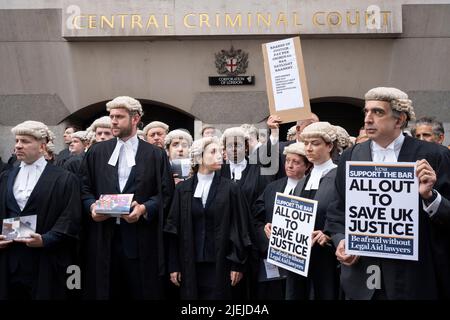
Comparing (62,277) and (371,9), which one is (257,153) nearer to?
(62,277)

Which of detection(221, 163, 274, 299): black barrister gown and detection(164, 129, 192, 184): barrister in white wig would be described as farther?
detection(164, 129, 192, 184): barrister in white wig

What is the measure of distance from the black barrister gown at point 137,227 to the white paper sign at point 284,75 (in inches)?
70.8

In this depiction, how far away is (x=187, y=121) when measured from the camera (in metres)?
13.9

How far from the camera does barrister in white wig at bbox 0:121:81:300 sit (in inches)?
202

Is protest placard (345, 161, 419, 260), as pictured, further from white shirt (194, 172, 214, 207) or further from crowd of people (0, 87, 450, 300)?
white shirt (194, 172, 214, 207)

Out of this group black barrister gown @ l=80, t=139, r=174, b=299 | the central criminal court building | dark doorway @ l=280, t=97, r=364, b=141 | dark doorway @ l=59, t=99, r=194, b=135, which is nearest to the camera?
black barrister gown @ l=80, t=139, r=174, b=299

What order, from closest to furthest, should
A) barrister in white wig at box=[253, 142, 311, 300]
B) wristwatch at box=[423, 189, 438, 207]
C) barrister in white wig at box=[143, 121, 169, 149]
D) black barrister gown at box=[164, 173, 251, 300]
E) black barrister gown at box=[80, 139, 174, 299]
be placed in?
wristwatch at box=[423, 189, 438, 207], black barrister gown at box=[164, 173, 251, 300], black barrister gown at box=[80, 139, 174, 299], barrister in white wig at box=[253, 142, 311, 300], barrister in white wig at box=[143, 121, 169, 149]

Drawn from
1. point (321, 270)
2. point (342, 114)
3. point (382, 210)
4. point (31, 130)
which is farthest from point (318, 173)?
point (342, 114)

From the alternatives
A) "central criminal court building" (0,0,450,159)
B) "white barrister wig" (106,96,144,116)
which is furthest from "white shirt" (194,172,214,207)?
"central criminal court building" (0,0,450,159)

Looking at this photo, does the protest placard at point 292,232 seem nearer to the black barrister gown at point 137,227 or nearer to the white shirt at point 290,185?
the white shirt at point 290,185

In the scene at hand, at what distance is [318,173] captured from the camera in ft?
17.1

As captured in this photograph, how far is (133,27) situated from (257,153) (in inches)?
263

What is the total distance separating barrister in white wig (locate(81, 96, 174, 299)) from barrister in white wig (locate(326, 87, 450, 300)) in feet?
6.21

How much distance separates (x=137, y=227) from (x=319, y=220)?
1.79 meters
